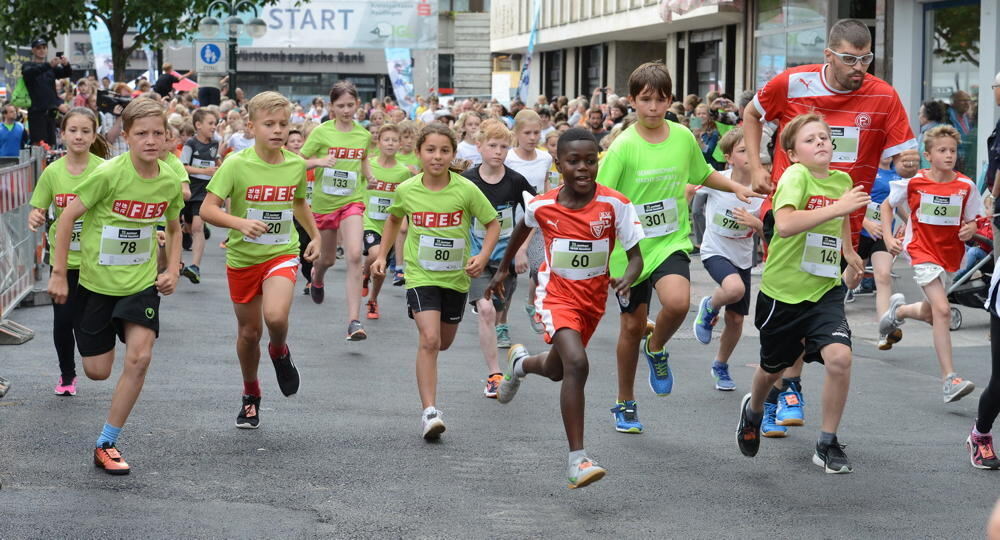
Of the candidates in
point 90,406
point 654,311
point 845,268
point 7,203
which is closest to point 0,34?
point 7,203

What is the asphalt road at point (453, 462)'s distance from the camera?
583cm

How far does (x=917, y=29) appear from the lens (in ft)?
67.3

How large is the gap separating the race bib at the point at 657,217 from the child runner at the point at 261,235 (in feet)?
5.84

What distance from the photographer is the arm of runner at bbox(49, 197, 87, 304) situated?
22.6 ft

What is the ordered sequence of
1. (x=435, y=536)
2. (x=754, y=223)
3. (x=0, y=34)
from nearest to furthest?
(x=435, y=536)
(x=754, y=223)
(x=0, y=34)

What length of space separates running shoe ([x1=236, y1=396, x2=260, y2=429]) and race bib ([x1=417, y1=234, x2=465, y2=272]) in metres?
1.19

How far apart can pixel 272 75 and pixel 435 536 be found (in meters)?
60.5

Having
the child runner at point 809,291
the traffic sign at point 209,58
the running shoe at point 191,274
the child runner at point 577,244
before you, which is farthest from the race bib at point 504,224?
the traffic sign at point 209,58

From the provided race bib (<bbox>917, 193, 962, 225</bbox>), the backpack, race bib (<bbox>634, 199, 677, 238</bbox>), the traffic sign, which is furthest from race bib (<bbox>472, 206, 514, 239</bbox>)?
the traffic sign

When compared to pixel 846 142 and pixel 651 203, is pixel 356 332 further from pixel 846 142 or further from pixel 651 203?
pixel 846 142

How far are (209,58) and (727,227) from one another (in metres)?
23.5

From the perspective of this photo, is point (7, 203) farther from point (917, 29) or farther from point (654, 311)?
point (917, 29)

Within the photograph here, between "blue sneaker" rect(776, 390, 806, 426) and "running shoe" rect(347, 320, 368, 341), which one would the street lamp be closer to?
"running shoe" rect(347, 320, 368, 341)

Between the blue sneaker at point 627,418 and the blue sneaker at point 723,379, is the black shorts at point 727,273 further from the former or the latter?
the blue sneaker at point 627,418
